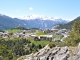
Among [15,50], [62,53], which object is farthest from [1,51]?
[62,53]

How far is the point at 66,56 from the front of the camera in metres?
45.5

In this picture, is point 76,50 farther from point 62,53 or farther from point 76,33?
point 76,33

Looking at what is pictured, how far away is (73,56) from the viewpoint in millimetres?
44281

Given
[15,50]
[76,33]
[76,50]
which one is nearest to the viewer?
[76,50]

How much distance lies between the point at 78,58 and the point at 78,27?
23885mm

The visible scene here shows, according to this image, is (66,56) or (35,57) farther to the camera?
(35,57)

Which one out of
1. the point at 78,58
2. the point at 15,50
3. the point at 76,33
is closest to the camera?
the point at 78,58

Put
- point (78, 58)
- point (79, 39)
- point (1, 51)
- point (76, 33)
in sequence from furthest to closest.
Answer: point (1, 51) → point (76, 33) → point (79, 39) → point (78, 58)

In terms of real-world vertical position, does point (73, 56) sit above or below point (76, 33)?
below

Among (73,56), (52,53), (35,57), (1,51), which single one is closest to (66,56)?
(73,56)

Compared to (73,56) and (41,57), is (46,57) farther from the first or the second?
(73,56)

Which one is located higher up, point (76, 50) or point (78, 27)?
point (78, 27)

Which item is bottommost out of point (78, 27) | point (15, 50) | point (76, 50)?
point (15, 50)

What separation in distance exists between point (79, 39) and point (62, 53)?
11145 millimetres
